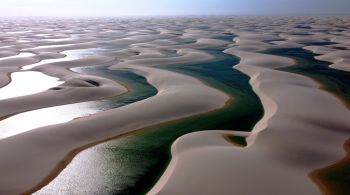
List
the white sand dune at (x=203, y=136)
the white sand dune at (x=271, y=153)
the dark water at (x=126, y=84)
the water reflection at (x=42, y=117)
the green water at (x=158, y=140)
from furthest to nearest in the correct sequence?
the dark water at (x=126, y=84) < the water reflection at (x=42, y=117) < the green water at (x=158, y=140) < the white sand dune at (x=203, y=136) < the white sand dune at (x=271, y=153)

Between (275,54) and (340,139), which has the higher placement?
(340,139)

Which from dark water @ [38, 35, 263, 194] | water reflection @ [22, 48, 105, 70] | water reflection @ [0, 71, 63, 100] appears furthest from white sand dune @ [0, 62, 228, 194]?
water reflection @ [22, 48, 105, 70]

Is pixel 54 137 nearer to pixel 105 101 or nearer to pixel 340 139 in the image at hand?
pixel 105 101

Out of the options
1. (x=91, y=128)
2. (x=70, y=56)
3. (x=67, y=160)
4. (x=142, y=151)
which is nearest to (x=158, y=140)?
(x=142, y=151)

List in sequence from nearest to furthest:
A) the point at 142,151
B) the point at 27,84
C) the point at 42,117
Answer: the point at 142,151 → the point at 42,117 → the point at 27,84

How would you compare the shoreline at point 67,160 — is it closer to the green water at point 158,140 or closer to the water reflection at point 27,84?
the green water at point 158,140

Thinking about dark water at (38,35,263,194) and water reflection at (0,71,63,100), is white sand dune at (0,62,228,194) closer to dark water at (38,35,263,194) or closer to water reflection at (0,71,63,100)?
dark water at (38,35,263,194)

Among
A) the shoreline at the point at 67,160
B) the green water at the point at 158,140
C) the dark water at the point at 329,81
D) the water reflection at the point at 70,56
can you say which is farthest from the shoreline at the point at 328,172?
the water reflection at the point at 70,56

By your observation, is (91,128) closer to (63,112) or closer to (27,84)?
(63,112)

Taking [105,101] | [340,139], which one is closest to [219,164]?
[340,139]
